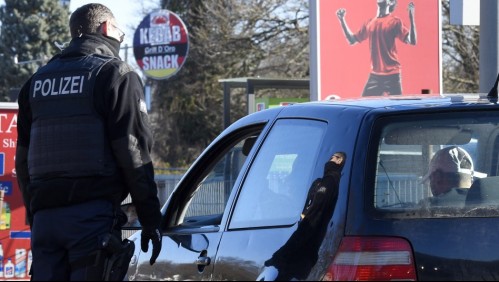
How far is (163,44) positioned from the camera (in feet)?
92.9

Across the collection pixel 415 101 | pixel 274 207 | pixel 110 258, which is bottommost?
pixel 110 258

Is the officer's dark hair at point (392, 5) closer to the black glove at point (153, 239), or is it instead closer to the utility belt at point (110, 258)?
the black glove at point (153, 239)

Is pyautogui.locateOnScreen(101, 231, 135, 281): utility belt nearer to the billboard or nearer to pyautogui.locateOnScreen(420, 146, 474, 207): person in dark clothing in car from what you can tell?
pyautogui.locateOnScreen(420, 146, 474, 207): person in dark clothing in car

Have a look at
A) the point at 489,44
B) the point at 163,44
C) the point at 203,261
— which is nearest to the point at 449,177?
the point at 203,261

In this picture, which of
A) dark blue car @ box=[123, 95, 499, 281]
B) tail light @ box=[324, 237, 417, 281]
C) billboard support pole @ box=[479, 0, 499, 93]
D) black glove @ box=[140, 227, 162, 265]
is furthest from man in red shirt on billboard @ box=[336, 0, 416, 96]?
tail light @ box=[324, 237, 417, 281]

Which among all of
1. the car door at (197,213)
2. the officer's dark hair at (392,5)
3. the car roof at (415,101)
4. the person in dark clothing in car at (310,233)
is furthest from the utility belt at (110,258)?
the officer's dark hair at (392,5)

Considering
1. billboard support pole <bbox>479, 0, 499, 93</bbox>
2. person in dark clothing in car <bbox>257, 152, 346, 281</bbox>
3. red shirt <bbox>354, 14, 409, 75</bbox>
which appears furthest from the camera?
red shirt <bbox>354, 14, 409, 75</bbox>

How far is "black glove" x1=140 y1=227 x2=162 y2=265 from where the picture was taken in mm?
4449

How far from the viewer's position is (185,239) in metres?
4.54

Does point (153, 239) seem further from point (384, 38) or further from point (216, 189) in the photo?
point (384, 38)

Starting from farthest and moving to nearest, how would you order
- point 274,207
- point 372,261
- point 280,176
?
point 280,176, point 274,207, point 372,261

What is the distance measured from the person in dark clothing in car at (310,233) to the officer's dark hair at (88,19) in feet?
5.15

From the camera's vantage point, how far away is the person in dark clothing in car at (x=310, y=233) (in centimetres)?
344

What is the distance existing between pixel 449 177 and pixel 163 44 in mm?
24973
